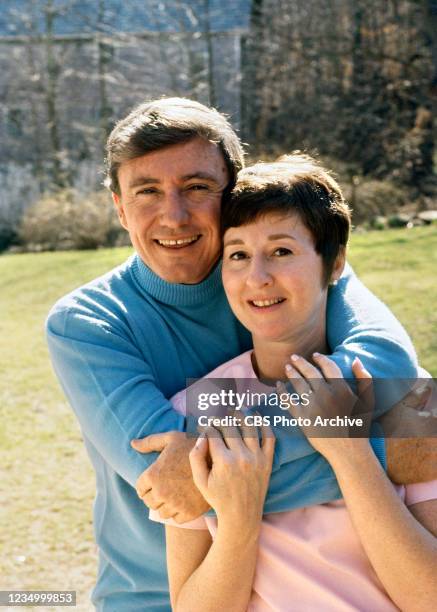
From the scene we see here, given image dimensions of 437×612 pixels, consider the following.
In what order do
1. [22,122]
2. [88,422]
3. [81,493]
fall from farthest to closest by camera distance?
1. [22,122]
2. [81,493]
3. [88,422]

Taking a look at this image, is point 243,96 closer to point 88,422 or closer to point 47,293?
point 47,293

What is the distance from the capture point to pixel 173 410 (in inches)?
87.8

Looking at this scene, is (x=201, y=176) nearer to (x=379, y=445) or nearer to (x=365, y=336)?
(x=365, y=336)

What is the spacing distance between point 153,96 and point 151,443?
19854 mm

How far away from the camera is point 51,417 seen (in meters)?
6.91

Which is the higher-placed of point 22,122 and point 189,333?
point 189,333

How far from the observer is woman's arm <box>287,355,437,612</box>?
1.98m

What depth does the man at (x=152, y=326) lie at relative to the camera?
229 centimetres

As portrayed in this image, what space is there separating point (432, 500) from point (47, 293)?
9.49m

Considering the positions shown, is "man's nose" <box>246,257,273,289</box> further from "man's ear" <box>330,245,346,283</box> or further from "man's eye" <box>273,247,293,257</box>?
"man's ear" <box>330,245,346,283</box>

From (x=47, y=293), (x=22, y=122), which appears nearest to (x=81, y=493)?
(x=47, y=293)

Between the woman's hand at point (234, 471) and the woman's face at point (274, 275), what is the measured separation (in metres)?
0.39

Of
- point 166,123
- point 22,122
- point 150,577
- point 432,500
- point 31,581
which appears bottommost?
point 22,122

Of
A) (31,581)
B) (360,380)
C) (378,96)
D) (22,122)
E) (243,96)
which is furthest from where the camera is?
(22,122)
